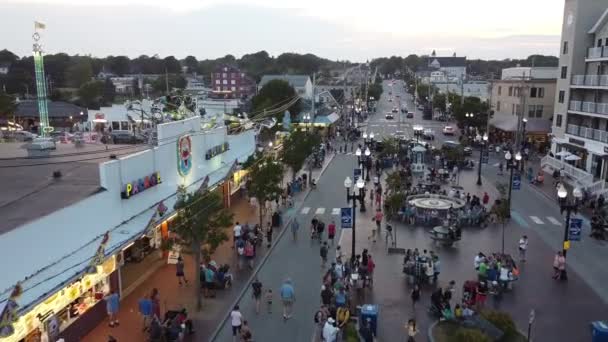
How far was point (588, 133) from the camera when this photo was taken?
1650 inches

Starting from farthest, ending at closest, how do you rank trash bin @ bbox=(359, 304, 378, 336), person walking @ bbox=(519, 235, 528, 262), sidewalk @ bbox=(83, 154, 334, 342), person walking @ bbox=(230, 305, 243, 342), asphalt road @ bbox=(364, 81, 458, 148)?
asphalt road @ bbox=(364, 81, 458, 148)
person walking @ bbox=(519, 235, 528, 262)
sidewalk @ bbox=(83, 154, 334, 342)
trash bin @ bbox=(359, 304, 378, 336)
person walking @ bbox=(230, 305, 243, 342)

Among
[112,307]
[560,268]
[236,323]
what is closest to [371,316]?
[236,323]

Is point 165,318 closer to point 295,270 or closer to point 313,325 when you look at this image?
point 313,325

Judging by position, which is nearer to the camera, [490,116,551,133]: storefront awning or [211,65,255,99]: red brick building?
[490,116,551,133]: storefront awning

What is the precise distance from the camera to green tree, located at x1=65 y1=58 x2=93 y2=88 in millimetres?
119062

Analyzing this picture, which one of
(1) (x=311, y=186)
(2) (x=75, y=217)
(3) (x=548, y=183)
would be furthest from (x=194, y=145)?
(3) (x=548, y=183)

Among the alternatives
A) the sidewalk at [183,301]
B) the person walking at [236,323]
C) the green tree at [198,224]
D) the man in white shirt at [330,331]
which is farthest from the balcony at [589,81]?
the person walking at [236,323]

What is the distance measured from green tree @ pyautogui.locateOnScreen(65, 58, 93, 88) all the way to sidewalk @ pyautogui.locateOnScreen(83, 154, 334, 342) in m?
108

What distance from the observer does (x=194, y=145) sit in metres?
25.6

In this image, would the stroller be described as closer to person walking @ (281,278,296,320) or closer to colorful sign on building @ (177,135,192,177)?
person walking @ (281,278,296,320)

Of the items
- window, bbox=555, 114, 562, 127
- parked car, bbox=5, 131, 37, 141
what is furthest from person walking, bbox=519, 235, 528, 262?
parked car, bbox=5, 131, 37, 141

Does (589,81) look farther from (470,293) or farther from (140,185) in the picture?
(140,185)

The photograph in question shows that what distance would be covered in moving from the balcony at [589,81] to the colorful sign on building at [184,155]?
33136 millimetres

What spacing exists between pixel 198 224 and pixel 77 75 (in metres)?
115
